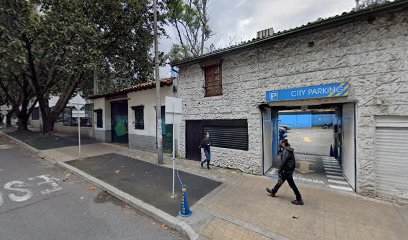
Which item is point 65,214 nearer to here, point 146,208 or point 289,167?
point 146,208

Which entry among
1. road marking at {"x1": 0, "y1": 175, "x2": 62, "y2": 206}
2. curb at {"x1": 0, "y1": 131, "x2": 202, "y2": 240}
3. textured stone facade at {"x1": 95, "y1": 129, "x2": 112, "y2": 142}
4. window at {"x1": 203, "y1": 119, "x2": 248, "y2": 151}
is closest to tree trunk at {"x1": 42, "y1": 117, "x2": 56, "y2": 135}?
textured stone facade at {"x1": 95, "y1": 129, "x2": 112, "y2": 142}

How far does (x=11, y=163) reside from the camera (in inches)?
324

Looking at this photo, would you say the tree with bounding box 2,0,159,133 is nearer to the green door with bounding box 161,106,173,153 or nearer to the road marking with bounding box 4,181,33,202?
the green door with bounding box 161,106,173,153

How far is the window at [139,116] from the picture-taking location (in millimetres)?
11516

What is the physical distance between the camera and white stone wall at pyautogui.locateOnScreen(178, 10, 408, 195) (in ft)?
15.5

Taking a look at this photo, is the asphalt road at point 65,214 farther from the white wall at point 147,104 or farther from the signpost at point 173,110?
the white wall at point 147,104

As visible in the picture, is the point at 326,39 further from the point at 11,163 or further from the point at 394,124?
the point at 11,163

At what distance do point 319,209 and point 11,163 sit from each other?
12.3 metres

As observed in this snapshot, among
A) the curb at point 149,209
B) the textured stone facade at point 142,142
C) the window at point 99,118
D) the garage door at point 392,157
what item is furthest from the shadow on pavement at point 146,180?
the window at point 99,118

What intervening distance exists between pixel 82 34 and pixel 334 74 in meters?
11.8

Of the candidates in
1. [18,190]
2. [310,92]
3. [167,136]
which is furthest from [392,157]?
[18,190]

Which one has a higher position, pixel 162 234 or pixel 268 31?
pixel 268 31

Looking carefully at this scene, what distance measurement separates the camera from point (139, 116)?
11750 millimetres

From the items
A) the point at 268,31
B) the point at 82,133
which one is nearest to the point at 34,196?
the point at 268,31
